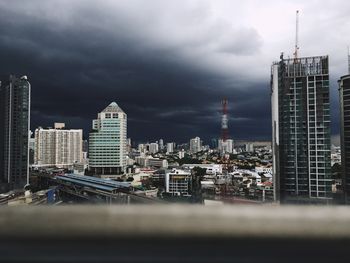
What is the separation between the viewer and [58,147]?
68688mm

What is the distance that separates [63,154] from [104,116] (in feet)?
62.0

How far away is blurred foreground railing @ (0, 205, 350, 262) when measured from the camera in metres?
2.54

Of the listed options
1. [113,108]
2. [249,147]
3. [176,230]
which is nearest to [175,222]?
[176,230]

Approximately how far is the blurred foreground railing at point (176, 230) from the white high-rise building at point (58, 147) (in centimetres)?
6732

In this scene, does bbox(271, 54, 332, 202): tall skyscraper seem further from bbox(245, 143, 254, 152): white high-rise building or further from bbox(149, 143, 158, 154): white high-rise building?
bbox(149, 143, 158, 154): white high-rise building

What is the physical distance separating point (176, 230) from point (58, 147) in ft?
229

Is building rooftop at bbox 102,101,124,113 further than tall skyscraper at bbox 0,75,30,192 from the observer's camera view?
Yes

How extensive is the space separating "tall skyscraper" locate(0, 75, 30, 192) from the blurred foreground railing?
3408 cm

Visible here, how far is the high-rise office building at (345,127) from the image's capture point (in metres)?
23.5

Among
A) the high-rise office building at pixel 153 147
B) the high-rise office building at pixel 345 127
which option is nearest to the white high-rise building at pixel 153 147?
the high-rise office building at pixel 153 147

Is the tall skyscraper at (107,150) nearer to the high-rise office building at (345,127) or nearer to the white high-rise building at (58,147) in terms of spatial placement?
the white high-rise building at (58,147)

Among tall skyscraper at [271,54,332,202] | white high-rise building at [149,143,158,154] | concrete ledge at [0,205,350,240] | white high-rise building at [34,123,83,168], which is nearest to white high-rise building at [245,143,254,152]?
white high-rise building at [149,143,158,154]

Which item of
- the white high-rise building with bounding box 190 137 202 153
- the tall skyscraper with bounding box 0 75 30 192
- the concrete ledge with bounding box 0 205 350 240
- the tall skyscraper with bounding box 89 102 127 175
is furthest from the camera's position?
the white high-rise building with bounding box 190 137 202 153

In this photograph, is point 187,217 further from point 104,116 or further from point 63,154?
point 63,154
